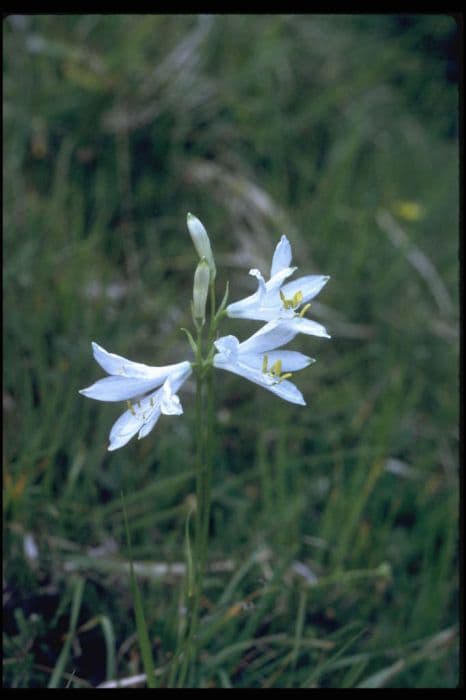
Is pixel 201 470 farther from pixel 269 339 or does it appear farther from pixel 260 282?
pixel 260 282

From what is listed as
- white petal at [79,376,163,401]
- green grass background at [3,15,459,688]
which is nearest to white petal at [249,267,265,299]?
white petal at [79,376,163,401]

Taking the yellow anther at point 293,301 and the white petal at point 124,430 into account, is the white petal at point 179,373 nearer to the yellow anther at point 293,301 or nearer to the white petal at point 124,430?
the white petal at point 124,430

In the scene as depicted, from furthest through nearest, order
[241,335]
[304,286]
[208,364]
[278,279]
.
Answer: [241,335], [304,286], [278,279], [208,364]

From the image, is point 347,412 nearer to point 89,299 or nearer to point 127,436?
point 89,299

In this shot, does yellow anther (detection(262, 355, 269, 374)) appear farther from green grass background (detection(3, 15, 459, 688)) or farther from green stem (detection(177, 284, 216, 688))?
green grass background (detection(3, 15, 459, 688))

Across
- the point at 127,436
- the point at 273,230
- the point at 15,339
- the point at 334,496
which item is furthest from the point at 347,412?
the point at 127,436

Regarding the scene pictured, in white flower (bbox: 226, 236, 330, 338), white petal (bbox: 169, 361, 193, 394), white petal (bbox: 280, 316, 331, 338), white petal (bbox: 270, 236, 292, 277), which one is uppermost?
white petal (bbox: 270, 236, 292, 277)

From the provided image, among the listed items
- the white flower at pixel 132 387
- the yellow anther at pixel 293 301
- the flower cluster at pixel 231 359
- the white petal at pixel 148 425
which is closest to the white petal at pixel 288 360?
the flower cluster at pixel 231 359

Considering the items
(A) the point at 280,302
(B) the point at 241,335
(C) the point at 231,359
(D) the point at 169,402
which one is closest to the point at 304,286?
(A) the point at 280,302

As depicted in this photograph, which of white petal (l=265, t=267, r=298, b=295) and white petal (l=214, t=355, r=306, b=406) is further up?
white petal (l=265, t=267, r=298, b=295)
